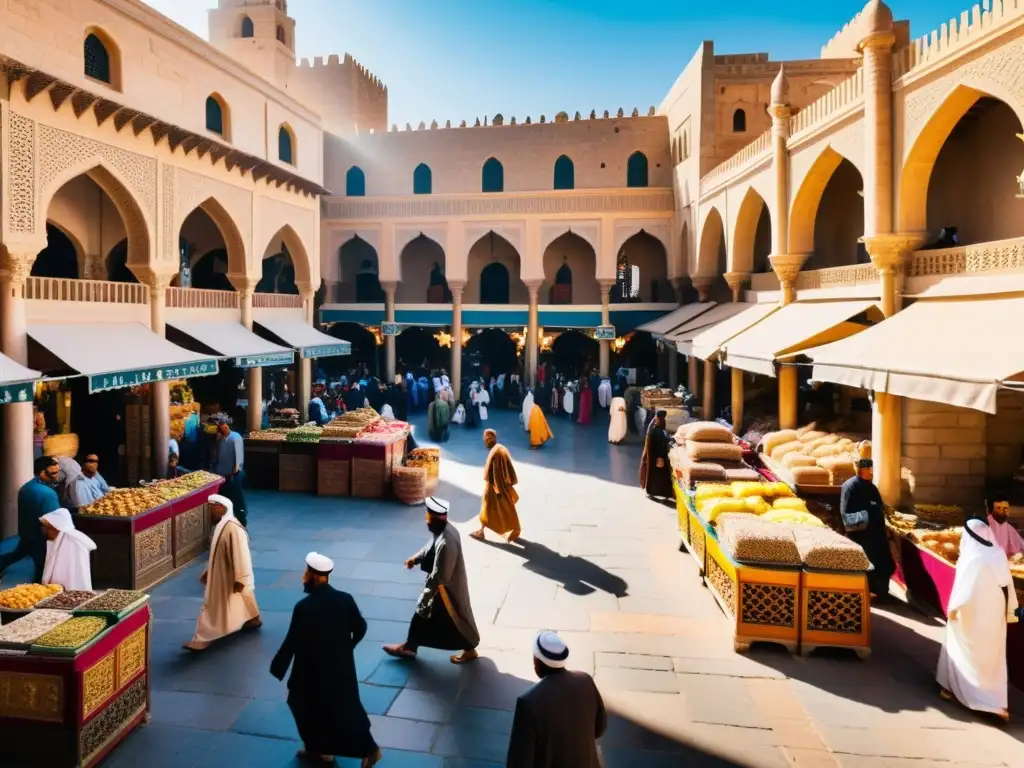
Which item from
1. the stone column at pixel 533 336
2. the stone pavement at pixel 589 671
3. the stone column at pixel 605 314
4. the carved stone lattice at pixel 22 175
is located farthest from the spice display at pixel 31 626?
the stone column at pixel 605 314

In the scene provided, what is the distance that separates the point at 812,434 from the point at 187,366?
9870 millimetres

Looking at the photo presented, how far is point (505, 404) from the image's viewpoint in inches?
889

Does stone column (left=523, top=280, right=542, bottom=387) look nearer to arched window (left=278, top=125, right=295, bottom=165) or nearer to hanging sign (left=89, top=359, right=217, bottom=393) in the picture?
arched window (left=278, top=125, right=295, bottom=165)

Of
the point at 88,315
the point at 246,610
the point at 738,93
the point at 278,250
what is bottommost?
the point at 246,610

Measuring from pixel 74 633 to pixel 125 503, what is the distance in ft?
11.3

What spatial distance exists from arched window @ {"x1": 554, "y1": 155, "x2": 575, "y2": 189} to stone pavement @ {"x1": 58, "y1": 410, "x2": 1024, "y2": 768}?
51.7 ft

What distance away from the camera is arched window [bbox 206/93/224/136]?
13.4m

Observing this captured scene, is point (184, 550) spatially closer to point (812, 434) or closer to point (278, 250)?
point (812, 434)

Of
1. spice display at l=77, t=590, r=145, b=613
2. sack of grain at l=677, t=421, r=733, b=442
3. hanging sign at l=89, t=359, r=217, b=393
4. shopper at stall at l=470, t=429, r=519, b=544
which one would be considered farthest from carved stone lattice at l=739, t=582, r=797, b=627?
hanging sign at l=89, t=359, r=217, b=393

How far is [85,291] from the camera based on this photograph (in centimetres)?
1056

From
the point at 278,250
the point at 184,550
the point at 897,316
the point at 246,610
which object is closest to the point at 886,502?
the point at 897,316

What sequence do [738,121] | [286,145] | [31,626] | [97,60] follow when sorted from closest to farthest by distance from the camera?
[31,626] → [97,60] → [286,145] → [738,121]

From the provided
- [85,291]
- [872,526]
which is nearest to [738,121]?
[872,526]

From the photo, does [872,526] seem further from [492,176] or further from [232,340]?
[492,176]
